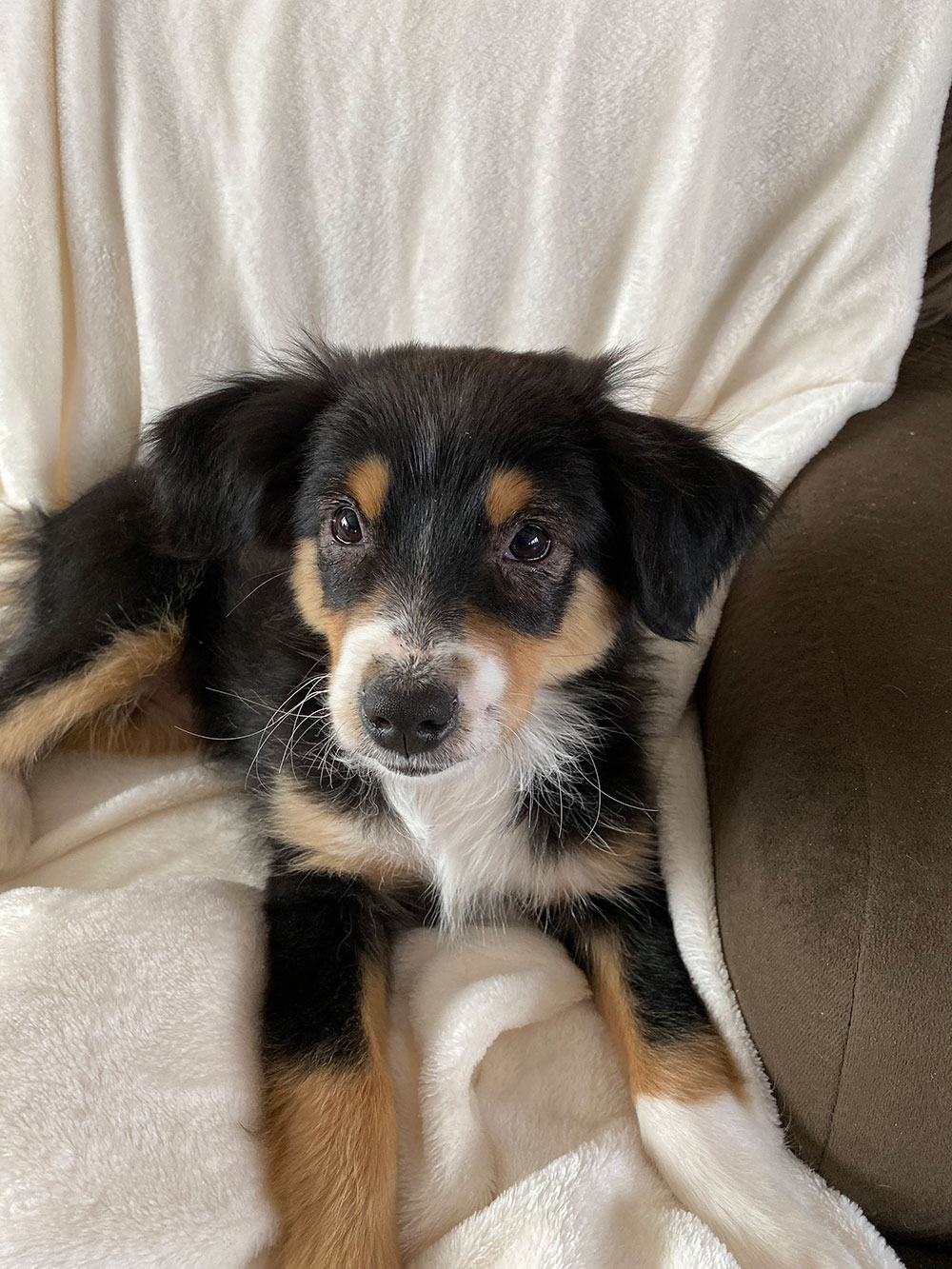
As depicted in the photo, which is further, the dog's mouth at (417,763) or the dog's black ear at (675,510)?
the dog's black ear at (675,510)

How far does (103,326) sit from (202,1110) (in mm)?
1849

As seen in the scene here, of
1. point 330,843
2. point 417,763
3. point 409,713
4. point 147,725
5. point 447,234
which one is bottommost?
point 147,725

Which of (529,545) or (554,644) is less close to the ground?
(529,545)

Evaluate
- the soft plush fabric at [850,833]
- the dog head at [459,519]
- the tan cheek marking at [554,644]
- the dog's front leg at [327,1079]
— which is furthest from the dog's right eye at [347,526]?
the soft plush fabric at [850,833]

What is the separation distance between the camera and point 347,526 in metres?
1.74

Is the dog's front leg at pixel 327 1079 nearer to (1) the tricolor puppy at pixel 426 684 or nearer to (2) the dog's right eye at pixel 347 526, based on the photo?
(1) the tricolor puppy at pixel 426 684

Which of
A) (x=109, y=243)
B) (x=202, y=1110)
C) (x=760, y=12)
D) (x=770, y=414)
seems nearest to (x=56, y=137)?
(x=109, y=243)

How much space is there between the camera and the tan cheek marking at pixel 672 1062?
1679 millimetres

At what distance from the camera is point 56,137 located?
2.34 meters

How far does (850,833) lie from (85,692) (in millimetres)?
1653

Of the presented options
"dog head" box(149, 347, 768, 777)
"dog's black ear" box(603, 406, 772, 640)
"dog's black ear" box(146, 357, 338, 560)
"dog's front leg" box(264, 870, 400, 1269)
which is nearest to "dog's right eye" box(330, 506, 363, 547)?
"dog head" box(149, 347, 768, 777)

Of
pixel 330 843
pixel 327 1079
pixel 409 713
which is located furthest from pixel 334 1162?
pixel 409 713

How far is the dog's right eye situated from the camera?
67.8 inches

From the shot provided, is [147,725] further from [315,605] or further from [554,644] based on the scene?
[554,644]
